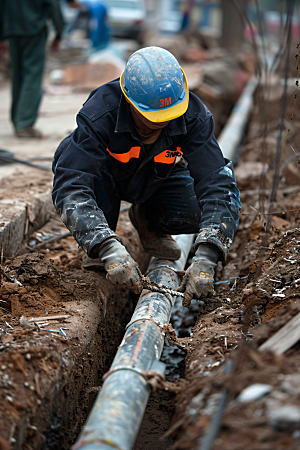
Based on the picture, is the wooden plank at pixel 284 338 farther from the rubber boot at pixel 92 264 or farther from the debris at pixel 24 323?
the rubber boot at pixel 92 264

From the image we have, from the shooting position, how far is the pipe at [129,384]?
1.41m

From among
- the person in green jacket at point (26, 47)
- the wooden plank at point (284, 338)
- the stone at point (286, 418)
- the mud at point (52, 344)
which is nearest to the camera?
the stone at point (286, 418)

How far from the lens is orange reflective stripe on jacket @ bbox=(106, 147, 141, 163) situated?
8.39ft

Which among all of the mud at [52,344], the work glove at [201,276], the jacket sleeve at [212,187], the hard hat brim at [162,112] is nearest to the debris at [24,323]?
the mud at [52,344]

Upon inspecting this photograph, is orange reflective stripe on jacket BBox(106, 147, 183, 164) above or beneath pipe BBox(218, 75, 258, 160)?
beneath

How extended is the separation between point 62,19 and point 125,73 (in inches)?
145

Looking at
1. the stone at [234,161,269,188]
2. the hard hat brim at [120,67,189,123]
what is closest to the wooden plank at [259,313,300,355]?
the hard hat brim at [120,67,189,123]

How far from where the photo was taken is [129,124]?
245cm

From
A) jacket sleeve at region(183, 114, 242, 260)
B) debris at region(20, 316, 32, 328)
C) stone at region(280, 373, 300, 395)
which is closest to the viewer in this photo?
stone at region(280, 373, 300, 395)

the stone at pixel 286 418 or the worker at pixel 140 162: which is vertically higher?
the worker at pixel 140 162

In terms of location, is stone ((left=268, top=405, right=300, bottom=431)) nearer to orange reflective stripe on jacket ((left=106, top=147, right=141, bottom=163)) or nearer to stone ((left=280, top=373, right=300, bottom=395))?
stone ((left=280, top=373, right=300, bottom=395))

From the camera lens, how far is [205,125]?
2547 millimetres

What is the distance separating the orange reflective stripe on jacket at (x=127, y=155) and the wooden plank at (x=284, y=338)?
4.61ft

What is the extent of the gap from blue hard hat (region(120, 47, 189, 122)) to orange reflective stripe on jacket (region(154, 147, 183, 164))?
339 mm
